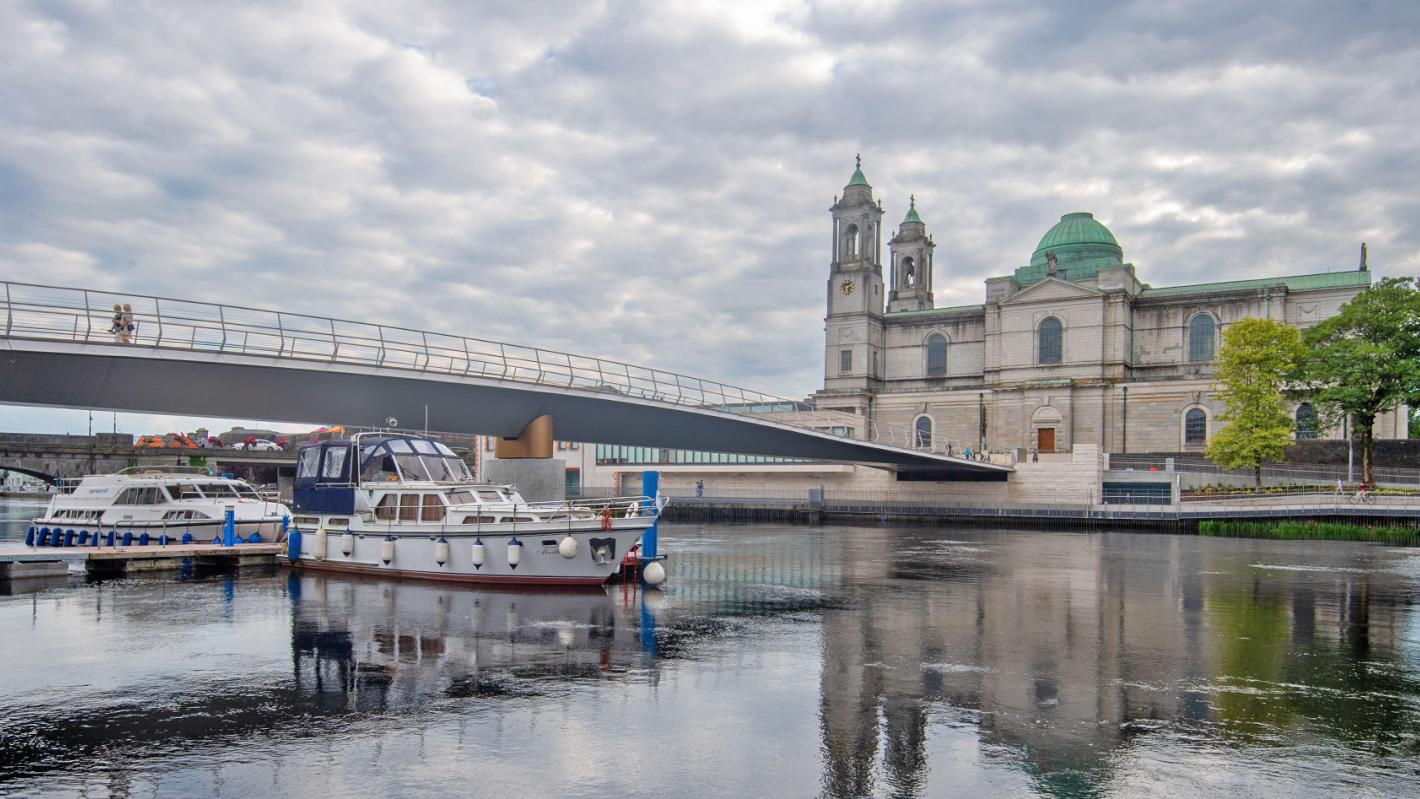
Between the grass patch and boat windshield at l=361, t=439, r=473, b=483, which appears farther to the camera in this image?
the grass patch

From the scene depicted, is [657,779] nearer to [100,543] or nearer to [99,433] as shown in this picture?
[100,543]

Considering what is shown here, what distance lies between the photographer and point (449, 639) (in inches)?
713

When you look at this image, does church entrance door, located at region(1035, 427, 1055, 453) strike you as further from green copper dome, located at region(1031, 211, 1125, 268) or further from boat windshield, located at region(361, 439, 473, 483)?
boat windshield, located at region(361, 439, 473, 483)

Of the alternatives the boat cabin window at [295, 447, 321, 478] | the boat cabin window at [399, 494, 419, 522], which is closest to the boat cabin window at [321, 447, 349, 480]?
the boat cabin window at [295, 447, 321, 478]

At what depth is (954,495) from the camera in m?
67.1

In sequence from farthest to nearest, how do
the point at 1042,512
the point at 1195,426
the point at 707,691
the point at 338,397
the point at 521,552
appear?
the point at 1195,426
the point at 1042,512
the point at 338,397
the point at 521,552
the point at 707,691

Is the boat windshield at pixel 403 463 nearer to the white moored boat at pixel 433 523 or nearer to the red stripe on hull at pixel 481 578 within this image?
the white moored boat at pixel 433 523

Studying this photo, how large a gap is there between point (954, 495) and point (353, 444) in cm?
4839

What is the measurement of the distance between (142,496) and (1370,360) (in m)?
61.8

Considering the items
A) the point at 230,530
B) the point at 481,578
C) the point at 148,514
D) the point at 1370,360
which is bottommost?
the point at 481,578

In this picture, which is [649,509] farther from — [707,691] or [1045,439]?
[1045,439]

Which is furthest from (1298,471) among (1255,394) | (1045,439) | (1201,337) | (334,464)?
(334,464)

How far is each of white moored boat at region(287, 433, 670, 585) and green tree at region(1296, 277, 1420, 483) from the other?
47704mm

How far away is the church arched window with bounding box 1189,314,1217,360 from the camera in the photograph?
3081 inches
